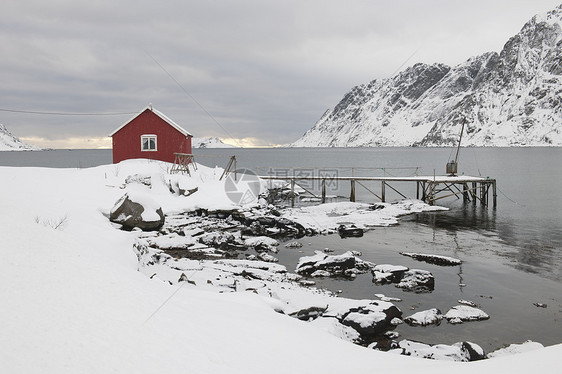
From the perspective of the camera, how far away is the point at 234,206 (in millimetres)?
25391

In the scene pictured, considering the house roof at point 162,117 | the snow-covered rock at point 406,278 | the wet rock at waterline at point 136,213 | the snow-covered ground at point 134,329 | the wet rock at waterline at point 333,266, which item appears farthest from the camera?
the house roof at point 162,117

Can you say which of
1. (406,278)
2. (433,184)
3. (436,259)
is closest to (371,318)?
(406,278)

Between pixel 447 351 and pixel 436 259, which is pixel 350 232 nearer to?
pixel 436 259

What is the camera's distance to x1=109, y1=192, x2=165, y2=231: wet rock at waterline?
18.8 meters

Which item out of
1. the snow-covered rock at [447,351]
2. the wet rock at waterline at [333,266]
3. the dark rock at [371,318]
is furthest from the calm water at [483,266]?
the snow-covered rock at [447,351]

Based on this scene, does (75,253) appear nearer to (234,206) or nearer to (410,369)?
(410,369)

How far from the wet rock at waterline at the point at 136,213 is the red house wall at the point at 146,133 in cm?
1478

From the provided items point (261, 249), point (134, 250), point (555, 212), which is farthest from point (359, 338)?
point (555, 212)

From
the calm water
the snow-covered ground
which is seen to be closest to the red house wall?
the calm water

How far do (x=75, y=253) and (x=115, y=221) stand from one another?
1249 centimetres

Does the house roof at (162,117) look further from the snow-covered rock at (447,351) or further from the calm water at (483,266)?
the snow-covered rock at (447,351)

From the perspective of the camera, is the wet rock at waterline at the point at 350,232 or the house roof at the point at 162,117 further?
the house roof at the point at 162,117

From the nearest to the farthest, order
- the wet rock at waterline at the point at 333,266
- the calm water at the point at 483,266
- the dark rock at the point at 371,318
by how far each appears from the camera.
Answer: the dark rock at the point at 371,318 → the calm water at the point at 483,266 → the wet rock at waterline at the point at 333,266

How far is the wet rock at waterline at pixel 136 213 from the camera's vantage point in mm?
18797
